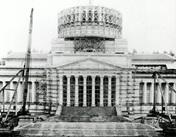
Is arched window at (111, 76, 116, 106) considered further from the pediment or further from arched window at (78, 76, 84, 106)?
arched window at (78, 76, 84, 106)

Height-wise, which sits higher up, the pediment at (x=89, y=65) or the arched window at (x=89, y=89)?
the pediment at (x=89, y=65)

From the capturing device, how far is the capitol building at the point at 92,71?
7244 cm

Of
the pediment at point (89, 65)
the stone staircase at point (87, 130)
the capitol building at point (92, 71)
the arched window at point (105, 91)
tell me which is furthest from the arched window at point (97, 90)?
the stone staircase at point (87, 130)

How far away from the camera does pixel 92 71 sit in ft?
237

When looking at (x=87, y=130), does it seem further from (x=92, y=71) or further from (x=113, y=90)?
(x=113, y=90)

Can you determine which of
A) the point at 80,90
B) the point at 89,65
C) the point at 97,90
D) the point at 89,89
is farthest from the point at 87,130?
the point at 89,65

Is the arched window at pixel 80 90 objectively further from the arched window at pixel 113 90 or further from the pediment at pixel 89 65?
the arched window at pixel 113 90

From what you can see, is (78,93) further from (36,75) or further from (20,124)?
(20,124)

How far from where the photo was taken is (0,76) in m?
79.5

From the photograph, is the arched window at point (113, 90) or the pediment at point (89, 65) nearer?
the pediment at point (89, 65)

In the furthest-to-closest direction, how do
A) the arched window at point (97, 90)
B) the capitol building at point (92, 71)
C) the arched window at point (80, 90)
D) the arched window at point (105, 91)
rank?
the arched window at point (80, 90)
the arched window at point (105, 91)
the arched window at point (97, 90)
the capitol building at point (92, 71)

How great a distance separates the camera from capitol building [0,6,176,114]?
7244 cm

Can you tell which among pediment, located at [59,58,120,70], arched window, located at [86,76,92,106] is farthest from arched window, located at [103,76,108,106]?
arched window, located at [86,76,92,106]

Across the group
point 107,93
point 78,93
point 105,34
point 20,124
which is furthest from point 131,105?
point 20,124
